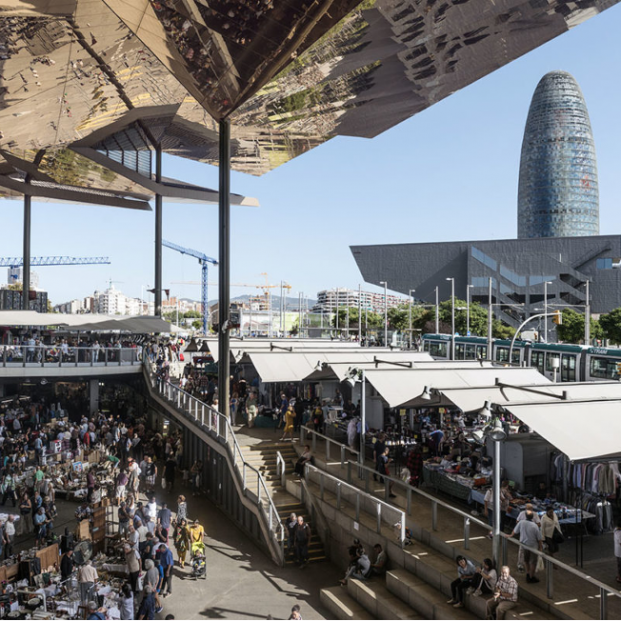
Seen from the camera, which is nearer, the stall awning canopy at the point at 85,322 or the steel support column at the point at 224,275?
the steel support column at the point at 224,275

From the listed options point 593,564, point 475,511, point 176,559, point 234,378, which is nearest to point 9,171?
point 234,378

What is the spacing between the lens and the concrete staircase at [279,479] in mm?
16078

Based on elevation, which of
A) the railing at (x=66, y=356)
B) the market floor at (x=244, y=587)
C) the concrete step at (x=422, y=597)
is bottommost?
the market floor at (x=244, y=587)

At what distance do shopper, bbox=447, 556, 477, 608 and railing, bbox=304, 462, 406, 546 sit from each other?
6.59ft

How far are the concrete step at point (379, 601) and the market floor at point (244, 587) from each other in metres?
0.89

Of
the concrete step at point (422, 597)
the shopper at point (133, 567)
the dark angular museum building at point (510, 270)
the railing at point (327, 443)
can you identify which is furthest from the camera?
the dark angular museum building at point (510, 270)

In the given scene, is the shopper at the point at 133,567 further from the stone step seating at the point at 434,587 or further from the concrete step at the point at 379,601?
the concrete step at the point at 379,601

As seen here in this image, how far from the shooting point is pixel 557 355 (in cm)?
2861

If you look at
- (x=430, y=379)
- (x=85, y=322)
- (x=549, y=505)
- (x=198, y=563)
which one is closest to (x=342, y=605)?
(x=198, y=563)

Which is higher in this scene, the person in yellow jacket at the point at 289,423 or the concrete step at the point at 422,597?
the person in yellow jacket at the point at 289,423

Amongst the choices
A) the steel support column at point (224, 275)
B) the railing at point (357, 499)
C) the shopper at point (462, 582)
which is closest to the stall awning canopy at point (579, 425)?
the shopper at point (462, 582)

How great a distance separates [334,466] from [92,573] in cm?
756

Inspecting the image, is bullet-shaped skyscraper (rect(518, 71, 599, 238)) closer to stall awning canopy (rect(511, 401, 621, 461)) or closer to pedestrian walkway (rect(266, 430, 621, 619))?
pedestrian walkway (rect(266, 430, 621, 619))

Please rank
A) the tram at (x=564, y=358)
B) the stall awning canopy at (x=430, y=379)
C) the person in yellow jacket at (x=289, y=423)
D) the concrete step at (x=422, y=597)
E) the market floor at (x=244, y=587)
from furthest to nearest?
the tram at (x=564, y=358)
the person in yellow jacket at (x=289, y=423)
the stall awning canopy at (x=430, y=379)
the market floor at (x=244, y=587)
the concrete step at (x=422, y=597)
